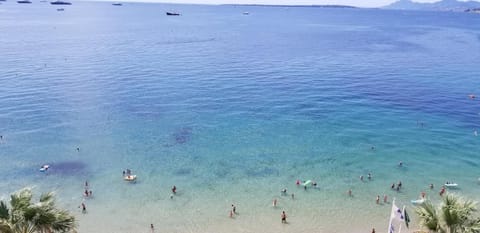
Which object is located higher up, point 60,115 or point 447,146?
point 447,146

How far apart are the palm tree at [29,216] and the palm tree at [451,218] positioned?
1627 cm

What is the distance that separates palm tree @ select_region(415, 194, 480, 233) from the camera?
17156mm

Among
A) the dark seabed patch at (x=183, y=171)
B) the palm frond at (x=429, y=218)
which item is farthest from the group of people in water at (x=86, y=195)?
the palm frond at (x=429, y=218)

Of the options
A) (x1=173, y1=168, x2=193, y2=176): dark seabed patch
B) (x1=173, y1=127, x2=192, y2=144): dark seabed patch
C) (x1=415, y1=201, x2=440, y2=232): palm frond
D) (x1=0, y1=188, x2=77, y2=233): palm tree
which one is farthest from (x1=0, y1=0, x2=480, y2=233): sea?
(x1=0, y1=188, x2=77, y2=233): palm tree

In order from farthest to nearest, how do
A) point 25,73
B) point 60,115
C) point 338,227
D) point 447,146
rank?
point 25,73 → point 60,115 → point 447,146 → point 338,227

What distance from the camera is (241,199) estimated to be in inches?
1395

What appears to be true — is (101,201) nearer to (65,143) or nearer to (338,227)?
(65,143)

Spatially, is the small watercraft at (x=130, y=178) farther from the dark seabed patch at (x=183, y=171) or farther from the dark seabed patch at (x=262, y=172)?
the dark seabed patch at (x=262, y=172)

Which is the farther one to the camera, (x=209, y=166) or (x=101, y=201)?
(x=209, y=166)

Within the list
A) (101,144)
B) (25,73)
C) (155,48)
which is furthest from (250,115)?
(155,48)

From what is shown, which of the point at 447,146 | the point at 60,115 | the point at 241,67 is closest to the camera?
the point at 447,146

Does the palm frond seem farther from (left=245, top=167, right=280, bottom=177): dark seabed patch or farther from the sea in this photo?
(left=245, top=167, right=280, bottom=177): dark seabed patch

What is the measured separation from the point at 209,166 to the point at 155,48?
257 feet

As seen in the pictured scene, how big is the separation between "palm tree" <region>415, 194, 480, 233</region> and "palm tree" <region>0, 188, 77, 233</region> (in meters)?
16.3
